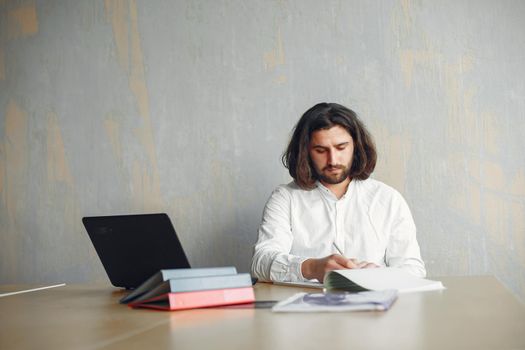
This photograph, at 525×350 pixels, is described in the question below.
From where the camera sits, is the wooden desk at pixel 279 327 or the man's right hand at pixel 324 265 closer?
the wooden desk at pixel 279 327

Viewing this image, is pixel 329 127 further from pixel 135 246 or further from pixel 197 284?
pixel 197 284

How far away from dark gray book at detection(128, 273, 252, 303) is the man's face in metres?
1.36

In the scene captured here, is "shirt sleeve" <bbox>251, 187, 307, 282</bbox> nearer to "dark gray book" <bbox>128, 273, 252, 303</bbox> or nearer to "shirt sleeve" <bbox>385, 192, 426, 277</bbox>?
"shirt sleeve" <bbox>385, 192, 426, 277</bbox>

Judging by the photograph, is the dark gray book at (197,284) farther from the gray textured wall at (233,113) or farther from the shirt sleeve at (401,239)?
the gray textured wall at (233,113)

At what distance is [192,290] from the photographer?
1.76m

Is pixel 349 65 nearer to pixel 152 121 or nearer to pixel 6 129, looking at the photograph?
pixel 152 121

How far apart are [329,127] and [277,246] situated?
2.04 ft

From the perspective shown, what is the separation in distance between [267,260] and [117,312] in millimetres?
1018

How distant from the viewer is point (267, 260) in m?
2.73

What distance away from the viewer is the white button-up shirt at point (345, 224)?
3.04 meters

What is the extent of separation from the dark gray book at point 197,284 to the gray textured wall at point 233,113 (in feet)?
5.81

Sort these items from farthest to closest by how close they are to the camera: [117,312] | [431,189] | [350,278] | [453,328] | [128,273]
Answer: [431,189]
[128,273]
[350,278]
[117,312]
[453,328]

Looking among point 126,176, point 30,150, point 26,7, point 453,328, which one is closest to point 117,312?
point 453,328

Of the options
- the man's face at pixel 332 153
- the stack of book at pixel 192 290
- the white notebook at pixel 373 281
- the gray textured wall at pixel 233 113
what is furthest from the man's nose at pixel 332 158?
the stack of book at pixel 192 290
